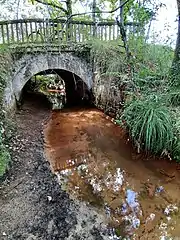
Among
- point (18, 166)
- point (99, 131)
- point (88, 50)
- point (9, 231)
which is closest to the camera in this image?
point (9, 231)

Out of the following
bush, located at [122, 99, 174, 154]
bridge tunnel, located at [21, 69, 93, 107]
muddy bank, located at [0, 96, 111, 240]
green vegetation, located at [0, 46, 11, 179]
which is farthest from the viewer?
bridge tunnel, located at [21, 69, 93, 107]

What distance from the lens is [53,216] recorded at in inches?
162

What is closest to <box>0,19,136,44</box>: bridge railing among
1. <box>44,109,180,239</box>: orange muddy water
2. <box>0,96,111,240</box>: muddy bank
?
<box>44,109,180,239</box>: orange muddy water

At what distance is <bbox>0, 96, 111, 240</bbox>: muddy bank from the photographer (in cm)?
381

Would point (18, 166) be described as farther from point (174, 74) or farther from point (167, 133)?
point (174, 74)

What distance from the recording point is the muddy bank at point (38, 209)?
3814 millimetres

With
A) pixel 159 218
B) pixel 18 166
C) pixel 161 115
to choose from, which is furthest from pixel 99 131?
pixel 159 218

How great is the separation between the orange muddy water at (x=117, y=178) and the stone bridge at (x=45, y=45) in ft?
6.52

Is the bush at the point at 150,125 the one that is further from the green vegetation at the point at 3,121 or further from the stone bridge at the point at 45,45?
the stone bridge at the point at 45,45

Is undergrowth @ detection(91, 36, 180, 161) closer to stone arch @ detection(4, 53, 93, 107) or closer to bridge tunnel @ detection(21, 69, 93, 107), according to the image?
stone arch @ detection(4, 53, 93, 107)

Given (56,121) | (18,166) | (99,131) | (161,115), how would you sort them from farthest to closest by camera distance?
(56,121), (99,131), (161,115), (18,166)

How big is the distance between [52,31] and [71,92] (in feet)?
10.4

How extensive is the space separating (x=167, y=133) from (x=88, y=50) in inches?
187

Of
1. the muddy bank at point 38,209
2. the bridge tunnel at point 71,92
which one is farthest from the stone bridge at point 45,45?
the muddy bank at point 38,209
